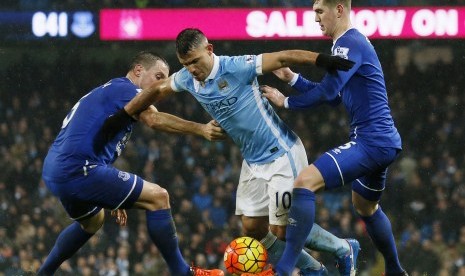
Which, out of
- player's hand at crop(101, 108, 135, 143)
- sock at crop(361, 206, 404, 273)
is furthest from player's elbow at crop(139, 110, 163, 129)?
sock at crop(361, 206, 404, 273)

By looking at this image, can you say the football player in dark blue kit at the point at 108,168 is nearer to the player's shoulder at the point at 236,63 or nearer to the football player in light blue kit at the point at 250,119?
the football player in light blue kit at the point at 250,119

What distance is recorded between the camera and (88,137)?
6.61m

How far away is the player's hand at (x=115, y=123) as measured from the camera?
6586 millimetres

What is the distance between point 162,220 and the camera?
21.5 ft

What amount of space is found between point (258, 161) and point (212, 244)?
18.8ft

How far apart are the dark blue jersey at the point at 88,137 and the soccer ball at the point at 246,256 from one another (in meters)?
1.17

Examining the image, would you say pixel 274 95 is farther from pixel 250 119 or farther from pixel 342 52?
pixel 342 52

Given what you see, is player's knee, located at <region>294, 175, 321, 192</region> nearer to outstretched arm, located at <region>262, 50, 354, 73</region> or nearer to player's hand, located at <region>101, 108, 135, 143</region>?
outstretched arm, located at <region>262, 50, 354, 73</region>

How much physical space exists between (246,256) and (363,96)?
1.38 m


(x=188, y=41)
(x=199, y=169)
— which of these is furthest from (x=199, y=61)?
(x=199, y=169)

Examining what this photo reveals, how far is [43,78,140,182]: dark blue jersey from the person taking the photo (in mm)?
6566

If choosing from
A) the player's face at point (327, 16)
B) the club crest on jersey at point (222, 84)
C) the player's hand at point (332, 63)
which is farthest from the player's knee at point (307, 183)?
the player's face at point (327, 16)

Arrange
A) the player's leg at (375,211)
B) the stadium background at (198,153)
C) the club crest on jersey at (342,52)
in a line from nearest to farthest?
the club crest on jersey at (342,52) → the player's leg at (375,211) → the stadium background at (198,153)

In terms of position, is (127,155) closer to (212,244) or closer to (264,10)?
(212,244)
